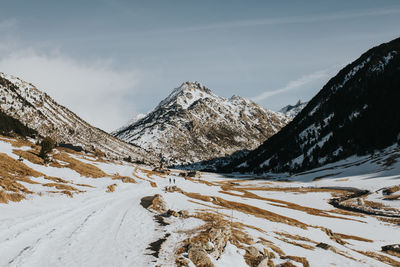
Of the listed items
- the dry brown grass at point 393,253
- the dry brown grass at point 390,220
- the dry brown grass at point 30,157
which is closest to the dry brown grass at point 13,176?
the dry brown grass at point 30,157

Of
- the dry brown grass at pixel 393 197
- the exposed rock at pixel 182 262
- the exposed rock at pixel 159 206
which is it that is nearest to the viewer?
the exposed rock at pixel 182 262

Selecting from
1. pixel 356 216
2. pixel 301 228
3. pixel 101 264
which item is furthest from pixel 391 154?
pixel 101 264

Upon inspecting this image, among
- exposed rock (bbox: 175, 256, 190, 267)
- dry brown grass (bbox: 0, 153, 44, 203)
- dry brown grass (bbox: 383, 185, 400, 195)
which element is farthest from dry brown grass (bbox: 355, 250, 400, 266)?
dry brown grass (bbox: 383, 185, 400, 195)

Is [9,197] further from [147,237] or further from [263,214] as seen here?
[263,214]

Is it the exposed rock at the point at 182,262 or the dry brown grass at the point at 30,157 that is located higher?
the dry brown grass at the point at 30,157

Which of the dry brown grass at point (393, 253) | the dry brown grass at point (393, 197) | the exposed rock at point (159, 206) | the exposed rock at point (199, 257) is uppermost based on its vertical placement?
the exposed rock at point (159, 206)

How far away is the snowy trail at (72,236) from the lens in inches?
645

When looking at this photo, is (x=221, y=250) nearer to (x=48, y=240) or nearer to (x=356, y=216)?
(x=48, y=240)

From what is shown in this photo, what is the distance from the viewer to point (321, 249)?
29297mm

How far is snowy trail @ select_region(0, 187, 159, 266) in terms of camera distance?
53.8 ft

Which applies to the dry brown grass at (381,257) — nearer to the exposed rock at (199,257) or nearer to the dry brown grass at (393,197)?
the exposed rock at (199,257)

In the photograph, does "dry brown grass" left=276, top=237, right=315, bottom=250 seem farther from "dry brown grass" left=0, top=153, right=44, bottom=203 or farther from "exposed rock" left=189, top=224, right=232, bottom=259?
"dry brown grass" left=0, top=153, right=44, bottom=203

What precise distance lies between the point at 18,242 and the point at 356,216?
73039 mm

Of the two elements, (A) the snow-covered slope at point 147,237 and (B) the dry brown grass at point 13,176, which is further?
(B) the dry brown grass at point 13,176
